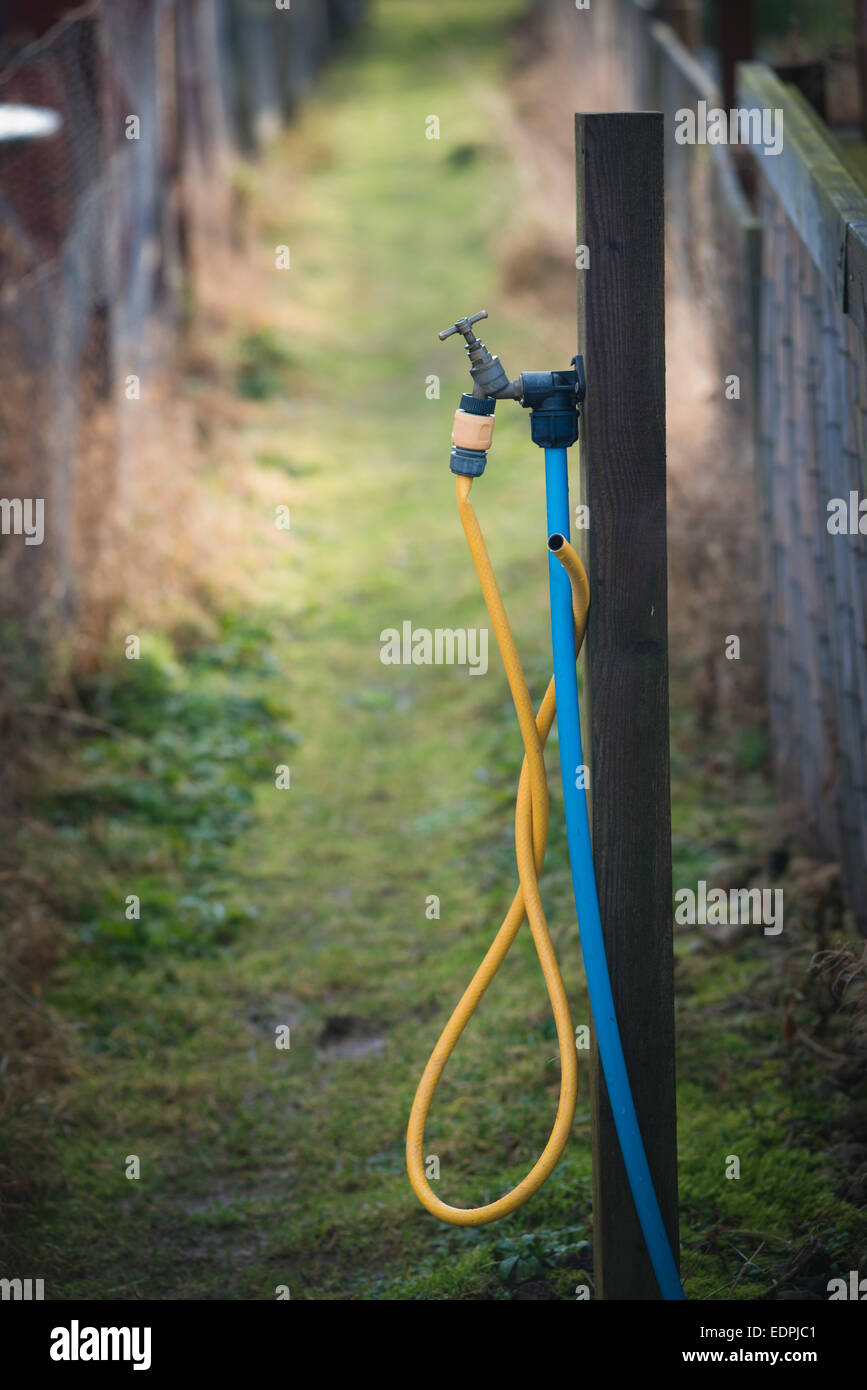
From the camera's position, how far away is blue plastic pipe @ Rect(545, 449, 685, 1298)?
97.1 inches

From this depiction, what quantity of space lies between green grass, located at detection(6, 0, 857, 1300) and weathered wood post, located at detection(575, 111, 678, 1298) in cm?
49

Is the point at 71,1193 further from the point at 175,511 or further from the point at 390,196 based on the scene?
the point at 390,196

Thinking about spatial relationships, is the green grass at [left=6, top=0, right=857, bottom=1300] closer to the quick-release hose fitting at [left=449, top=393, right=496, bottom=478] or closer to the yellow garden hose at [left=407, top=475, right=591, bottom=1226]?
the yellow garden hose at [left=407, top=475, right=591, bottom=1226]

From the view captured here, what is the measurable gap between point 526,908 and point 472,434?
848mm

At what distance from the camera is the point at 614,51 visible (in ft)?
36.8

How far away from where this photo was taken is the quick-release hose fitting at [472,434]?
2514mm

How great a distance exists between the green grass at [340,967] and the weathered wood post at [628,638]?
1.60ft
